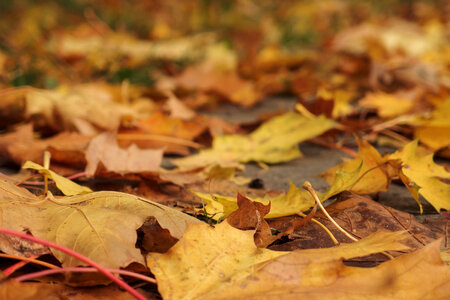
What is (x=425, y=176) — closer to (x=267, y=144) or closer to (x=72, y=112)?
(x=267, y=144)

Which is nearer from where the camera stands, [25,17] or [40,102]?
[40,102]

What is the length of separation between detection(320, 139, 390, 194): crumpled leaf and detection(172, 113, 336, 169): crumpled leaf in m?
0.31

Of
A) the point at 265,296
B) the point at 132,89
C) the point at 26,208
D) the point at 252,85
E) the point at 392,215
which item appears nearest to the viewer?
the point at 265,296

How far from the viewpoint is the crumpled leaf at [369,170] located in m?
0.91

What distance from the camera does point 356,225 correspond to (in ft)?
2.70

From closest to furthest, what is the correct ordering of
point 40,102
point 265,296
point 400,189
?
point 265,296 < point 400,189 < point 40,102

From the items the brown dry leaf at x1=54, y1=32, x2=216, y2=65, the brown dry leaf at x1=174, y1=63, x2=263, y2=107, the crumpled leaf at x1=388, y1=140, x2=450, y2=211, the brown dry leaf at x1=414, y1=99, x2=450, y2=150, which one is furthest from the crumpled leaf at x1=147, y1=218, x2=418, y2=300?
the brown dry leaf at x1=54, y1=32, x2=216, y2=65

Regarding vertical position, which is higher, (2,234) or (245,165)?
(2,234)

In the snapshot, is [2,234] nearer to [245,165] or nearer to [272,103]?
[245,165]

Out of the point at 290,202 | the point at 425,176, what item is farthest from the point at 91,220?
the point at 425,176

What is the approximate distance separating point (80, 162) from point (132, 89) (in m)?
1.19

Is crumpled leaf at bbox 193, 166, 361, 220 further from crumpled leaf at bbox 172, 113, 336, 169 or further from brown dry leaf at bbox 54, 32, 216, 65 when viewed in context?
brown dry leaf at bbox 54, 32, 216, 65

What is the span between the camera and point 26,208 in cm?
74

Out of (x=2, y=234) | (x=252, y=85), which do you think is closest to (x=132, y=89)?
(x=252, y=85)
